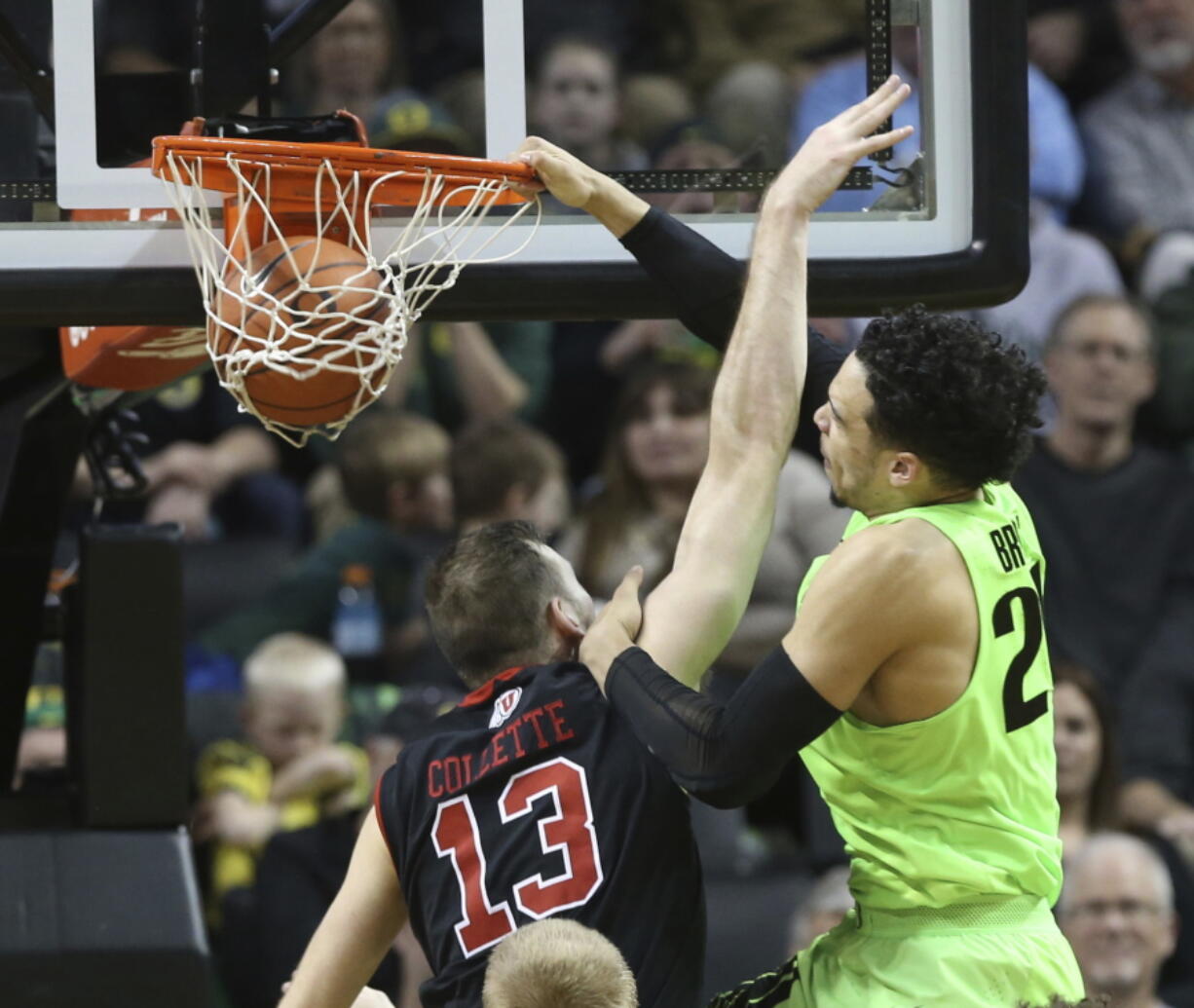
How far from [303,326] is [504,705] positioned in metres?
0.64

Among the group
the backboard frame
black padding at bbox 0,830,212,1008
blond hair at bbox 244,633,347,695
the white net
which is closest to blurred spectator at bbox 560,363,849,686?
blond hair at bbox 244,633,347,695

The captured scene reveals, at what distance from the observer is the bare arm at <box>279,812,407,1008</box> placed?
11.1 feet

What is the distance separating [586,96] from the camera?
24.1 ft

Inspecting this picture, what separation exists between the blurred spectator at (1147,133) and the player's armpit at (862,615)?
5.09 meters

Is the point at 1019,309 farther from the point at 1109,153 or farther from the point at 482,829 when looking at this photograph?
the point at 482,829

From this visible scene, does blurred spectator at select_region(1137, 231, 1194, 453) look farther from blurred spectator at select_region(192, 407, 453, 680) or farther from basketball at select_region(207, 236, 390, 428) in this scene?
basketball at select_region(207, 236, 390, 428)

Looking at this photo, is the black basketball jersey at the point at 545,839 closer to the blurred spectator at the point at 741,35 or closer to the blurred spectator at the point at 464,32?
the blurred spectator at the point at 741,35

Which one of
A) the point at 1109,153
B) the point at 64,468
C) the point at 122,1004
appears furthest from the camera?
the point at 1109,153

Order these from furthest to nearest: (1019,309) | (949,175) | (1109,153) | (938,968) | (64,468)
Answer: (1109,153) < (1019,309) < (64,468) < (949,175) < (938,968)

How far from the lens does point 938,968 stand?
10.3ft

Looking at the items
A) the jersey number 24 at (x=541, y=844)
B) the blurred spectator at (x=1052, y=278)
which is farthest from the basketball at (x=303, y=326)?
the blurred spectator at (x=1052, y=278)

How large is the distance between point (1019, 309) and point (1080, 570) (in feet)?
3.48

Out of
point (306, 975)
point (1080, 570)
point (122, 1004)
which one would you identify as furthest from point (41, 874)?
point (1080, 570)

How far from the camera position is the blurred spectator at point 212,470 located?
7.47 m
